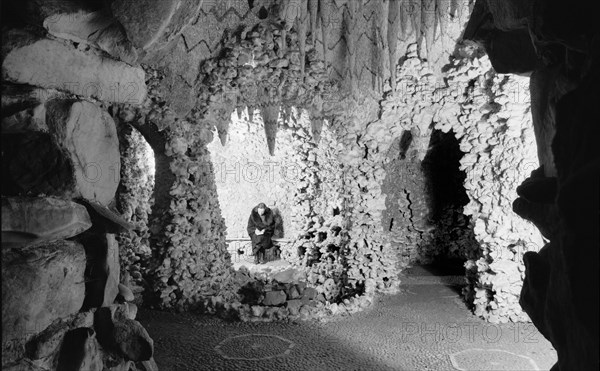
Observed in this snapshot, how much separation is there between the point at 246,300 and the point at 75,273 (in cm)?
589

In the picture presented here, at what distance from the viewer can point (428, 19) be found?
7125 millimetres

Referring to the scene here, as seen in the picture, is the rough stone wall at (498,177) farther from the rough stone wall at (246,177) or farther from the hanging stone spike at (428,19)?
the rough stone wall at (246,177)

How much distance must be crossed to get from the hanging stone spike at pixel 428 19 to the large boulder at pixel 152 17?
6.18 meters

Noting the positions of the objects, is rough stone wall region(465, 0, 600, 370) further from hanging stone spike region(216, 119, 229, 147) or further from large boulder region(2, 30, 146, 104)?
hanging stone spike region(216, 119, 229, 147)

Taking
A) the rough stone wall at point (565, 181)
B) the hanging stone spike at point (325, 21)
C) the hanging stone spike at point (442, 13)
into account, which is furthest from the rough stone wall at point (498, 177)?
the rough stone wall at point (565, 181)

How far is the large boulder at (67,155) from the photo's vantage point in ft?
4.05

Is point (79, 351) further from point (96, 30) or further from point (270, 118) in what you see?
point (270, 118)

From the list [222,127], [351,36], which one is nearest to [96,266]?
[222,127]

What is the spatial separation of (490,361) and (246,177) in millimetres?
8463

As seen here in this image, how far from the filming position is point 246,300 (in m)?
7.10

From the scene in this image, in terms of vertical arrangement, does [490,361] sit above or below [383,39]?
below

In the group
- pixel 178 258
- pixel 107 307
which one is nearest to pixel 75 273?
pixel 107 307

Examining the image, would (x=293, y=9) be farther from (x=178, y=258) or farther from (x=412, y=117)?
(x=178, y=258)

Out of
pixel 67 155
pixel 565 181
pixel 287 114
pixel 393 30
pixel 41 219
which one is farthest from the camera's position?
pixel 287 114
